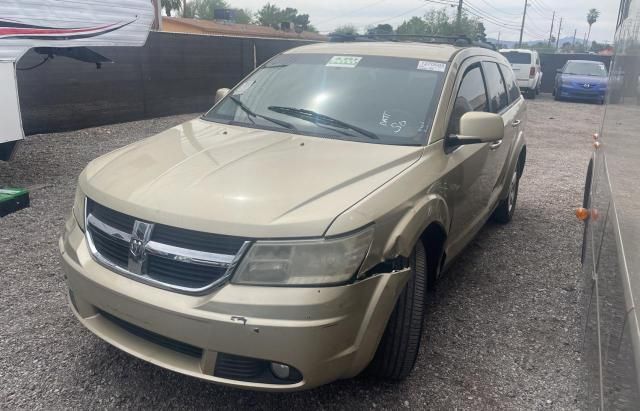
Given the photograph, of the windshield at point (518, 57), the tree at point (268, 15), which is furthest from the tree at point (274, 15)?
the windshield at point (518, 57)

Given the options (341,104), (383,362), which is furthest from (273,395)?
(341,104)

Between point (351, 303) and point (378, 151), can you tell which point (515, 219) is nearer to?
point (378, 151)

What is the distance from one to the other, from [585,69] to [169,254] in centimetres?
2199

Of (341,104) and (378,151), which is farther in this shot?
(341,104)

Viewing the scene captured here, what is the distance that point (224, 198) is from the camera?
2.27m

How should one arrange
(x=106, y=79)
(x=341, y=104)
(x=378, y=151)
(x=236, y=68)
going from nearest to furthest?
(x=378, y=151)
(x=341, y=104)
(x=106, y=79)
(x=236, y=68)

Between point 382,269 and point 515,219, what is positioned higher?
point 382,269

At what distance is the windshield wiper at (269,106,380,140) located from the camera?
3.13 meters

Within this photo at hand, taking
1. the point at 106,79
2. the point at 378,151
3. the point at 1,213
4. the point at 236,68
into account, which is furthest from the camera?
the point at 236,68

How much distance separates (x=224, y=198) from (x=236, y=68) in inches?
481

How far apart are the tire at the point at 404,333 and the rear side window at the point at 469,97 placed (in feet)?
3.48

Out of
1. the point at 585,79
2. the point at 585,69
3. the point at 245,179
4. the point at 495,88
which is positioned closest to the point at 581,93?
the point at 585,79

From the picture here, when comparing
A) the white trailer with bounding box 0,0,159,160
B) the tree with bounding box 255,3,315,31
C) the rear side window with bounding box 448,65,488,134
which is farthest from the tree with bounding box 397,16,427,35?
the rear side window with bounding box 448,65,488,134

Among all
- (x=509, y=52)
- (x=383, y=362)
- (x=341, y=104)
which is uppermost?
(x=509, y=52)
